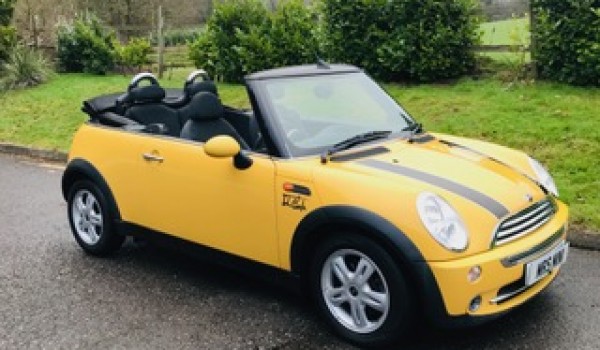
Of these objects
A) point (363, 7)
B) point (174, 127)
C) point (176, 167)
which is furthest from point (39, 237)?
point (363, 7)

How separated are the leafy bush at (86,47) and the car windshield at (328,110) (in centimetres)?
1257

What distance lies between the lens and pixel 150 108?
19.2 ft

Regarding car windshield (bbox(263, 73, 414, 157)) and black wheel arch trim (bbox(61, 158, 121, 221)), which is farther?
black wheel arch trim (bbox(61, 158, 121, 221))

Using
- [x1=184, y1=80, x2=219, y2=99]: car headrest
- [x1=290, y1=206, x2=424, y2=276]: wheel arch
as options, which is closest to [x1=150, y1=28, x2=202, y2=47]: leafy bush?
[x1=184, y1=80, x2=219, y2=99]: car headrest

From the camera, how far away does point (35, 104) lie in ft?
44.5

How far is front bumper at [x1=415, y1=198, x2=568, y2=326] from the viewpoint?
335 centimetres

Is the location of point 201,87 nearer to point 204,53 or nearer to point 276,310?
point 276,310

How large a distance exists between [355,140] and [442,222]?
3.31 feet

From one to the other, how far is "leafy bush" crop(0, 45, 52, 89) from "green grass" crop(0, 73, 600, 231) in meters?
2.89

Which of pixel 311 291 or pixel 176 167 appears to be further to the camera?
pixel 176 167

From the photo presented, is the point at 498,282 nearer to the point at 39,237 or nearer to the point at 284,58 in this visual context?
the point at 39,237

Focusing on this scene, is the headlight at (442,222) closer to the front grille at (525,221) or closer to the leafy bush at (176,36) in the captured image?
the front grille at (525,221)

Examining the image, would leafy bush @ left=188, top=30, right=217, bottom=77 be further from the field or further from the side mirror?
the side mirror

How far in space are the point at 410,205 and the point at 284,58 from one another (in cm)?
853
